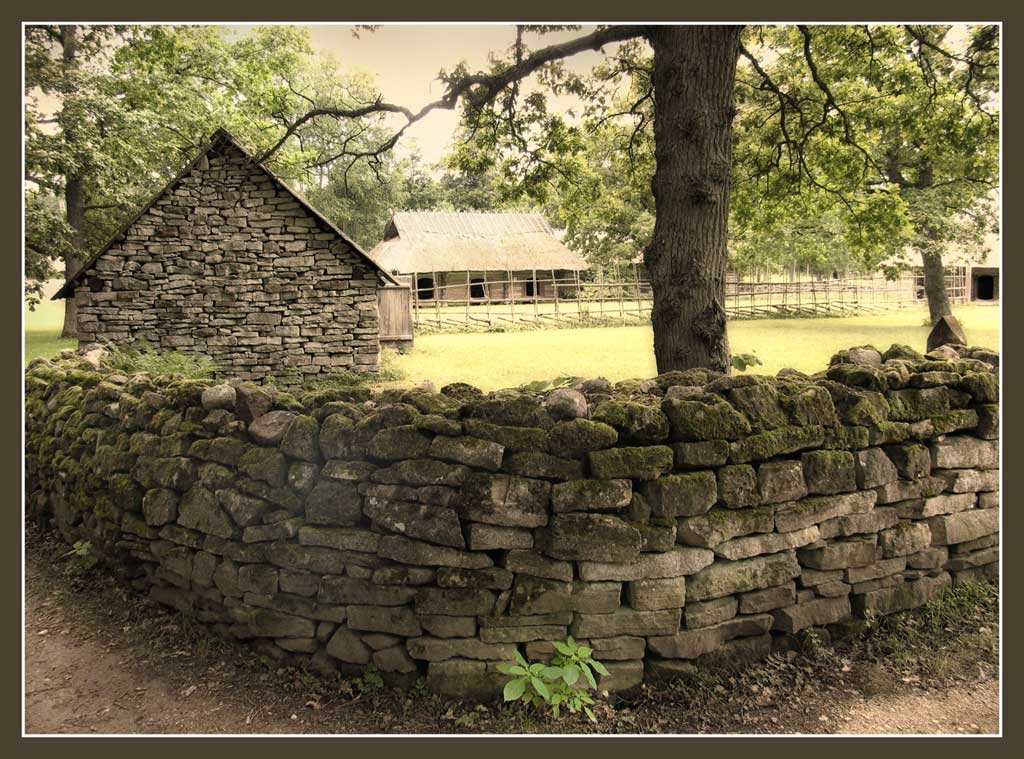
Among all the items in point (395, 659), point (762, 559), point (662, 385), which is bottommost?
point (395, 659)

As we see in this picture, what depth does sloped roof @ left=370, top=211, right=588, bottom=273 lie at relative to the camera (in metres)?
18.8

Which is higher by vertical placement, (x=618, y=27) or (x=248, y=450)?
(x=618, y=27)

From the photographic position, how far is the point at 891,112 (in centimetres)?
953

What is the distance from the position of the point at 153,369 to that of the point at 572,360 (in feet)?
24.7

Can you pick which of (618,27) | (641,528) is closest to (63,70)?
(618,27)

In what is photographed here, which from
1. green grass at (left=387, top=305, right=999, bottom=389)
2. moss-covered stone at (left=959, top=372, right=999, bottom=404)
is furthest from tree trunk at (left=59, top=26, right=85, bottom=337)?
moss-covered stone at (left=959, top=372, right=999, bottom=404)

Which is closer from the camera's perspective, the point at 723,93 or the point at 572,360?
the point at 723,93

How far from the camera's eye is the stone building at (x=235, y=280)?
480 inches

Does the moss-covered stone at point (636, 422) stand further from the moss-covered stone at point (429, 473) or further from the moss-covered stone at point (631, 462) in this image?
the moss-covered stone at point (429, 473)

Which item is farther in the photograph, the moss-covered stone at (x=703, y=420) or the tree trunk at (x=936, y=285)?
the tree trunk at (x=936, y=285)

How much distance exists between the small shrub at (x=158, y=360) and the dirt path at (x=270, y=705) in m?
A: 6.76

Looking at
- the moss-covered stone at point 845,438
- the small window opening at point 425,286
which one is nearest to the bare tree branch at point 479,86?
the moss-covered stone at point 845,438

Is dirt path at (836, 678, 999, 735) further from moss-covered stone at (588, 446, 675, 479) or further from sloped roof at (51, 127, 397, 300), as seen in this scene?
sloped roof at (51, 127, 397, 300)

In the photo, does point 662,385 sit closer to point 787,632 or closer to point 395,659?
point 787,632
